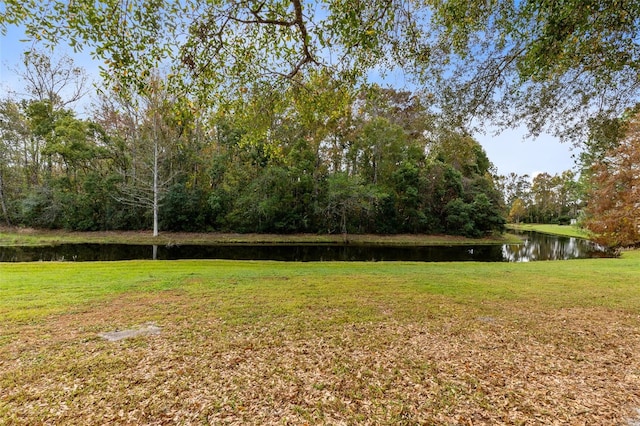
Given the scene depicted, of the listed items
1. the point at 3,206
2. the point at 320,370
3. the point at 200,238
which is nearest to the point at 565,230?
the point at 200,238

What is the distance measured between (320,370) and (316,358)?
0.85 feet

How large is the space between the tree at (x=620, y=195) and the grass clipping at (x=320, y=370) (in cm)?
1629

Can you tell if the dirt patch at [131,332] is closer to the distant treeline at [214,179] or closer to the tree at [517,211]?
the distant treeline at [214,179]

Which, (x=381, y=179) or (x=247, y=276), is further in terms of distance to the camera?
(x=381, y=179)

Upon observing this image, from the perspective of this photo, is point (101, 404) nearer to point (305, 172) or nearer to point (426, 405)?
point (426, 405)

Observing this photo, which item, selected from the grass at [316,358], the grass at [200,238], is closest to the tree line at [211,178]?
the grass at [200,238]

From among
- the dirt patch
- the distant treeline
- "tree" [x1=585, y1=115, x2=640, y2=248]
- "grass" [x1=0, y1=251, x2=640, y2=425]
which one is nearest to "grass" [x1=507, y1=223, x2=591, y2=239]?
the distant treeline

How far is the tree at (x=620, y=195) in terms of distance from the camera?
15.8 metres

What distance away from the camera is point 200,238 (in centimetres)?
2553

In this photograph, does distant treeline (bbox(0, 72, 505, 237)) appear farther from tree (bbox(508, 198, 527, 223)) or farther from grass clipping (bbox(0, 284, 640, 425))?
tree (bbox(508, 198, 527, 223))

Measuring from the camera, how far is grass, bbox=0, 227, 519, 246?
22.7 metres

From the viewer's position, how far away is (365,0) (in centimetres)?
496

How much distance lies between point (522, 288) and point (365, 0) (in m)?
7.56

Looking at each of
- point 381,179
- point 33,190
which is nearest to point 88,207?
point 33,190
